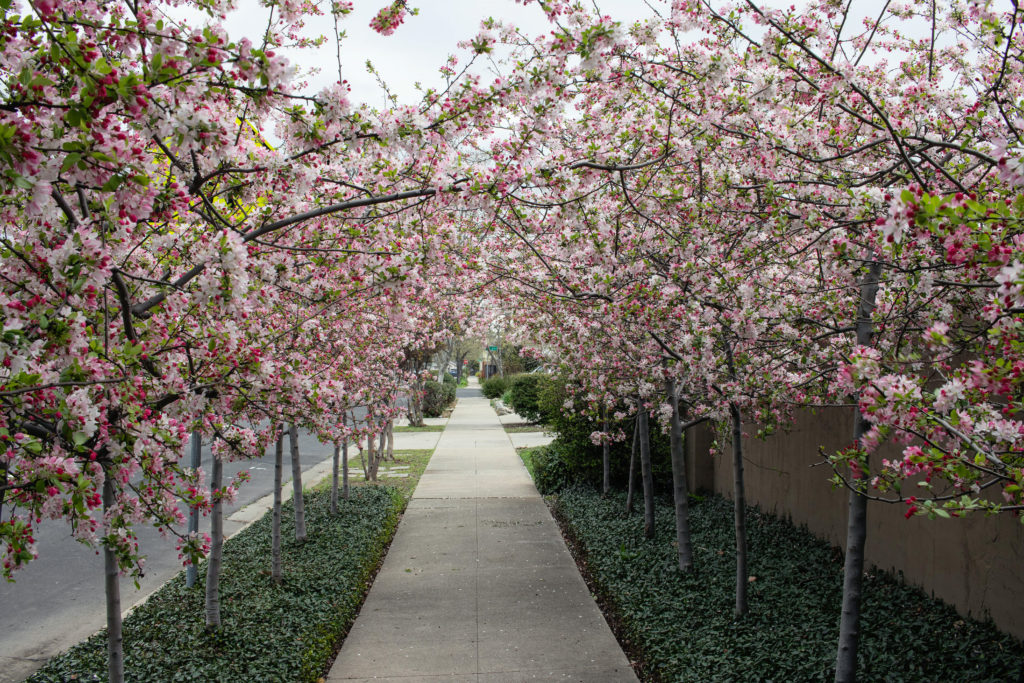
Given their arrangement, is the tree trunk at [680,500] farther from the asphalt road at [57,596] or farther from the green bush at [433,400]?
the green bush at [433,400]

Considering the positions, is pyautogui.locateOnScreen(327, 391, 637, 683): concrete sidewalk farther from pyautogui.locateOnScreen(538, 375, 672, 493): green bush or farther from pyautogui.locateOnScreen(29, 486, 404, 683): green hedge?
pyautogui.locateOnScreen(538, 375, 672, 493): green bush

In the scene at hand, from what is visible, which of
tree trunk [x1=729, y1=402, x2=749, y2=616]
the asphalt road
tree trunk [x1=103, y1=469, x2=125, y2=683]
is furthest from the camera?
tree trunk [x1=729, y1=402, x2=749, y2=616]

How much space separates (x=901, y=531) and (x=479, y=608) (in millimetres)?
3598

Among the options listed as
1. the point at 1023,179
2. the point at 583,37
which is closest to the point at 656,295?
the point at 583,37

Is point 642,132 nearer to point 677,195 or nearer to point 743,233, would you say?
point 677,195

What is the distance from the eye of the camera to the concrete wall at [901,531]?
481 cm

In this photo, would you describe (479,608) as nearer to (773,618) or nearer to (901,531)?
(773,618)

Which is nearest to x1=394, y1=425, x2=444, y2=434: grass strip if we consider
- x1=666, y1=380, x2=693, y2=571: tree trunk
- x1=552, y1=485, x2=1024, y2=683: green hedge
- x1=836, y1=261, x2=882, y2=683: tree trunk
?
x1=552, y1=485, x2=1024, y2=683: green hedge

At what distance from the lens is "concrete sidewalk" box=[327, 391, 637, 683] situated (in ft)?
16.4

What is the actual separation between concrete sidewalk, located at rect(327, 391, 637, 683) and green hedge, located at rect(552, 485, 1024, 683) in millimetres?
347

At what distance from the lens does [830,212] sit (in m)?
4.31

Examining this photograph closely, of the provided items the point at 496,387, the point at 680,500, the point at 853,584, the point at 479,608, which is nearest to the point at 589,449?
the point at 680,500

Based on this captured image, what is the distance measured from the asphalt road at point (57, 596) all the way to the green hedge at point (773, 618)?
3.95 meters

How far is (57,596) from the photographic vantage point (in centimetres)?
675
